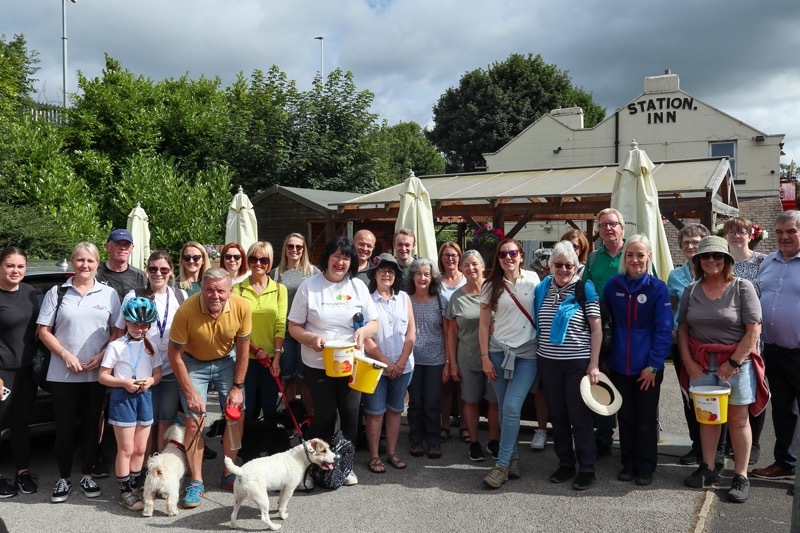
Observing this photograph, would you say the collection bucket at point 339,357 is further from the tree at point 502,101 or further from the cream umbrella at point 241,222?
the tree at point 502,101

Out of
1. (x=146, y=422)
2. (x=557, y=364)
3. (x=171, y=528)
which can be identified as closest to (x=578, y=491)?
(x=557, y=364)

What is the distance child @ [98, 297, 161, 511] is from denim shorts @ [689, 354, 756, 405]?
13.4 ft

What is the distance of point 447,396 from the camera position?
19.3 ft

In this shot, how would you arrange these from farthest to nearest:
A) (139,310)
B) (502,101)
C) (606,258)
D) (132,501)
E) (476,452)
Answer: (502,101) → (476,452) → (606,258) → (139,310) → (132,501)

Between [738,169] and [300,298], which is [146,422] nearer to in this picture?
[300,298]

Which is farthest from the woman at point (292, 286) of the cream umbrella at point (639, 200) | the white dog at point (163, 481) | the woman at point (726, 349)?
the cream umbrella at point (639, 200)

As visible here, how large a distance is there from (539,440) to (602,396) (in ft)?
3.86

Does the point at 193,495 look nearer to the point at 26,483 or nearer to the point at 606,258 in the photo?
the point at 26,483

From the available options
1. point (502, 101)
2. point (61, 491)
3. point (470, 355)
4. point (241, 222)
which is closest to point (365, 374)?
point (470, 355)

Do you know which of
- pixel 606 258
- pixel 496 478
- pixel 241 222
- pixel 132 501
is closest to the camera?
pixel 132 501

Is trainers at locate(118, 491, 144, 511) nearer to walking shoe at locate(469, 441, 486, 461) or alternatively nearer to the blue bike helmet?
the blue bike helmet

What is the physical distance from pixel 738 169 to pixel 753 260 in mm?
23267

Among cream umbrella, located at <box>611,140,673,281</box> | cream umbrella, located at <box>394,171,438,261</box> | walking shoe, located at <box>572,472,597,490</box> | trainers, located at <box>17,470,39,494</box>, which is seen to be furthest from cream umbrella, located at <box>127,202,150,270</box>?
walking shoe, located at <box>572,472,597,490</box>

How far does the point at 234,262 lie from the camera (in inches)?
213
